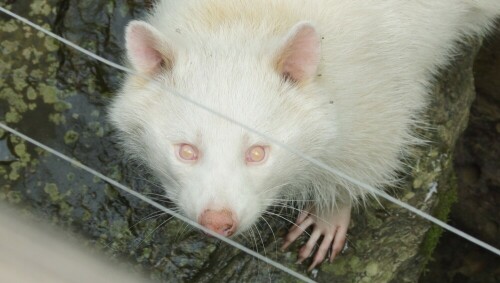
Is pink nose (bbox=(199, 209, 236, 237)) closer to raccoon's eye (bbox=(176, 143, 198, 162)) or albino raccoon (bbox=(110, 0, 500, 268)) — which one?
albino raccoon (bbox=(110, 0, 500, 268))

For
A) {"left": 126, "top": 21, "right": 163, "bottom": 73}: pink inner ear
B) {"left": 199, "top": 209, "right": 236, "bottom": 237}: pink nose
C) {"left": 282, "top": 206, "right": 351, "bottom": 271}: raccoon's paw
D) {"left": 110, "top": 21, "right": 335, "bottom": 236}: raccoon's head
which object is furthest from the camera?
{"left": 282, "top": 206, "right": 351, "bottom": 271}: raccoon's paw

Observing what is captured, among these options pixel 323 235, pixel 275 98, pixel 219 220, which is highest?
pixel 275 98

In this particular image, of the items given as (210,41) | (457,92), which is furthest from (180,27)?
(457,92)

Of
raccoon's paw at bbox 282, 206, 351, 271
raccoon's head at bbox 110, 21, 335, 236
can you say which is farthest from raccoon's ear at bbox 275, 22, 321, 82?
raccoon's paw at bbox 282, 206, 351, 271

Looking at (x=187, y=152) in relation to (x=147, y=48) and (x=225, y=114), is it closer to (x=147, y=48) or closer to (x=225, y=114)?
(x=225, y=114)

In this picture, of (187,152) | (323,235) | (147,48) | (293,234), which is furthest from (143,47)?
(323,235)

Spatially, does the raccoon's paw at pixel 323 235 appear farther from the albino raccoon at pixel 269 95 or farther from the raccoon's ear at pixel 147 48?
the raccoon's ear at pixel 147 48

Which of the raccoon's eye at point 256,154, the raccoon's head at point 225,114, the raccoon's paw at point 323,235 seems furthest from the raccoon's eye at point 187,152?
the raccoon's paw at point 323,235
